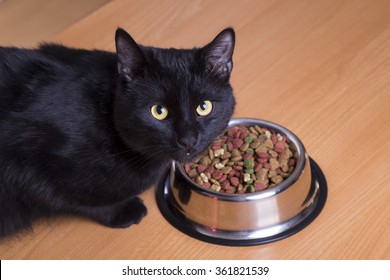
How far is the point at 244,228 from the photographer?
3.86ft

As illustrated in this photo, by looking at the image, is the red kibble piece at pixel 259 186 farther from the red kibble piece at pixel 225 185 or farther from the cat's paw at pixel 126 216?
the cat's paw at pixel 126 216

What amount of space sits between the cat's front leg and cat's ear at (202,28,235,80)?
0.35 m

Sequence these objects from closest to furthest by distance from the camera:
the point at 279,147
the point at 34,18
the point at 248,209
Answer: the point at 248,209
the point at 279,147
the point at 34,18

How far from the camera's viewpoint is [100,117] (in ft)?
3.67

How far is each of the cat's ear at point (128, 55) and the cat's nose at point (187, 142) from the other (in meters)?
0.16

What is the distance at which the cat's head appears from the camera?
1060 millimetres

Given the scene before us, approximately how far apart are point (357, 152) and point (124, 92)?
22.9 inches

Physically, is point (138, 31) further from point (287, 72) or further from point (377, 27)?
point (377, 27)

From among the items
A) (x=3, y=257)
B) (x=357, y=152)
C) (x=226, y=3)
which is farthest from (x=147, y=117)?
(x=226, y=3)

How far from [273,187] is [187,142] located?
0.22m

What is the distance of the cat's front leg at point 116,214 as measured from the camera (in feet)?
3.97

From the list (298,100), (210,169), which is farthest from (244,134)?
(298,100)

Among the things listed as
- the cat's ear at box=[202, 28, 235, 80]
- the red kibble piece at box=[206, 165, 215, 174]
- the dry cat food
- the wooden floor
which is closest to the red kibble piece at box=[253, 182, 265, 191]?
the dry cat food

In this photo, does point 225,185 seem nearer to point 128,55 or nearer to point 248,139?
point 248,139
